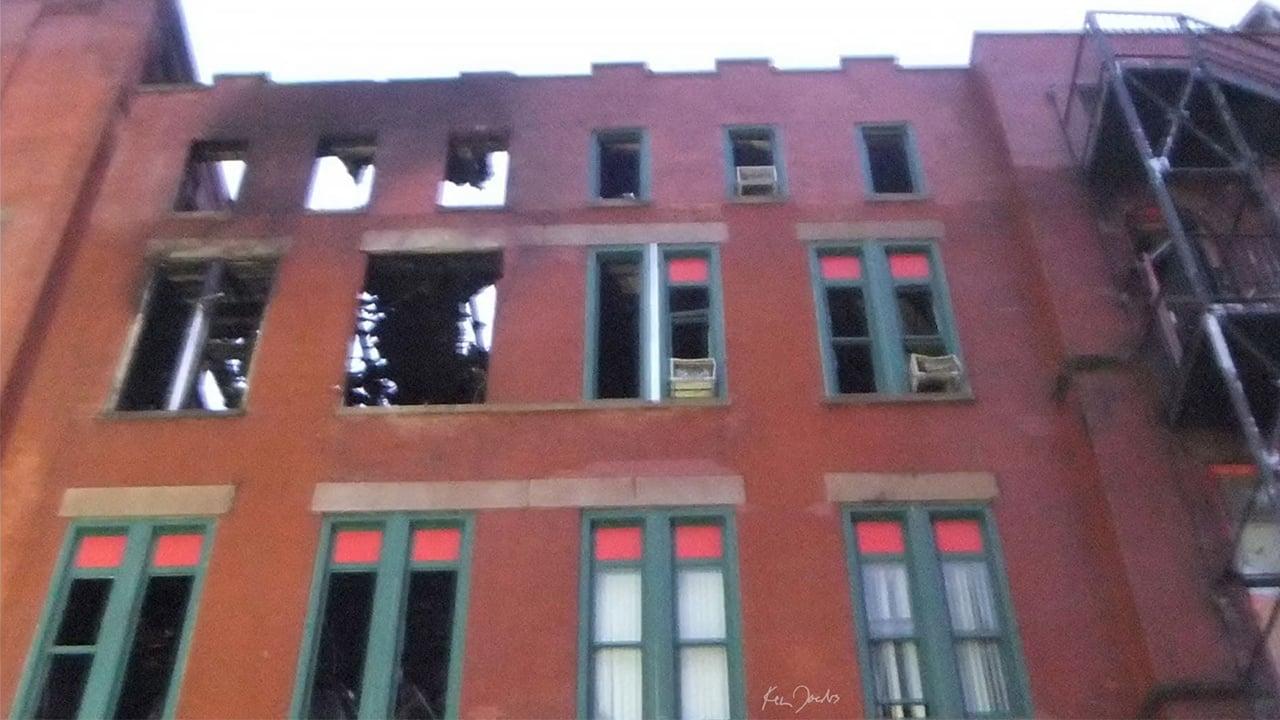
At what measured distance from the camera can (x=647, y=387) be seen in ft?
55.0

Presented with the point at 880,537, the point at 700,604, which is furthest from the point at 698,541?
the point at 880,537

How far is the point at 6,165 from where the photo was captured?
63.0 ft

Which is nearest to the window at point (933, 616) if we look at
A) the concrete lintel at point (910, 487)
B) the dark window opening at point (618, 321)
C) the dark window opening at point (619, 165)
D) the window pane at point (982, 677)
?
the window pane at point (982, 677)

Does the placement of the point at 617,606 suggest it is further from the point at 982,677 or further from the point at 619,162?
the point at 619,162

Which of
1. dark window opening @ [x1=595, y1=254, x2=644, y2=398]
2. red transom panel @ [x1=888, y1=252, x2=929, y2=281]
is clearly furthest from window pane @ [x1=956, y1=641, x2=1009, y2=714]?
dark window opening @ [x1=595, y1=254, x2=644, y2=398]

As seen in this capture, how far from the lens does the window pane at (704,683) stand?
13.8 m

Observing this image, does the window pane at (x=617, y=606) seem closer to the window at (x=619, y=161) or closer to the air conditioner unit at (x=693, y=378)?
the air conditioner unit at (x=693, y=378)

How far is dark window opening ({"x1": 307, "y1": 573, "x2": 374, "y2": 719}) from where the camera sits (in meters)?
14.3

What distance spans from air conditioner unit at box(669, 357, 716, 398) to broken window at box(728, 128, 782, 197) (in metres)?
3.30

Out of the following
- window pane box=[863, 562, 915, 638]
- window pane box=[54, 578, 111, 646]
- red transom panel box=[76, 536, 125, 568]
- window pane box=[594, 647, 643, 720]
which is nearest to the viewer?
window pane box=[594, 647, 643, 720]

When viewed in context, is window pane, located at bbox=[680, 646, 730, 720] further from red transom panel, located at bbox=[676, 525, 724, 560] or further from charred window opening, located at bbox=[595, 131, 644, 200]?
charred window opening, located at bbox=[595, 131, 644, 200]

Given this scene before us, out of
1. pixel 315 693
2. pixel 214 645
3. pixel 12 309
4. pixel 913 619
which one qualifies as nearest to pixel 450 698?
pixel 315 693

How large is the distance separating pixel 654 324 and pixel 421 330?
454cm

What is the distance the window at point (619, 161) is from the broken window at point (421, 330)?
2.54 metres
